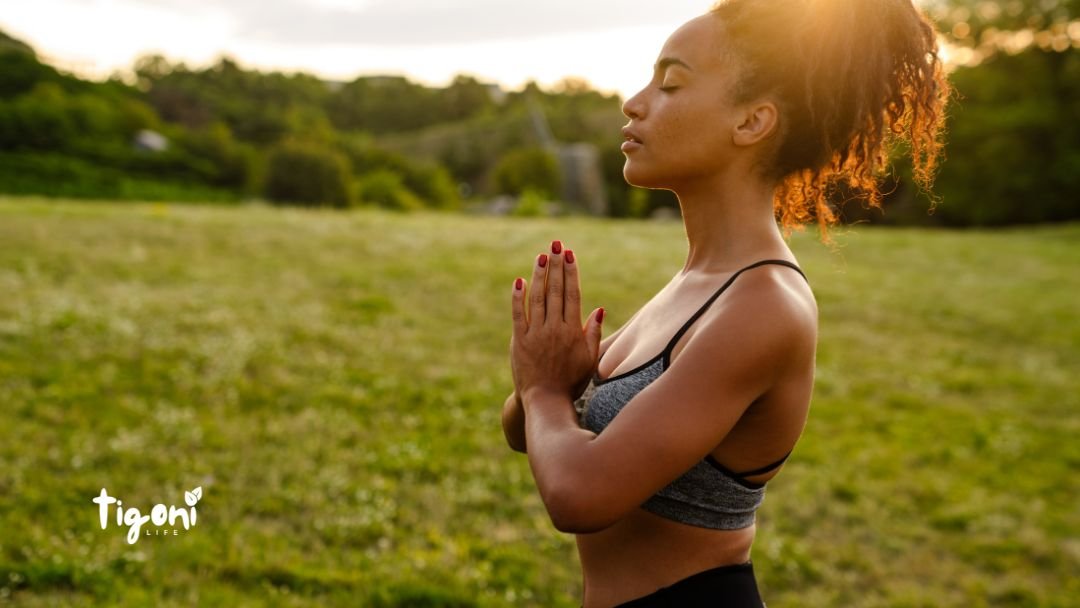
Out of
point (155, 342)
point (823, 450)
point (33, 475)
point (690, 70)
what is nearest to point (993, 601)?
point (823, 450)

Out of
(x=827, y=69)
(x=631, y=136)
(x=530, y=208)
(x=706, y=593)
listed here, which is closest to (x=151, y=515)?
(x=706, y=593)

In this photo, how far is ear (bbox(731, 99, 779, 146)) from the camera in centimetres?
194

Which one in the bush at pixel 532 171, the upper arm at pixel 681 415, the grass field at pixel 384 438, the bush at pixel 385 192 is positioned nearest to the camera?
the upper arm at pixel 681 415

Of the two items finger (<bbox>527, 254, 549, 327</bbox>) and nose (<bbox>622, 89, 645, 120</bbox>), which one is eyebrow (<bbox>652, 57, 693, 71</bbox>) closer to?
nose (<bbox>622, 89, 645, 120</bbox>)

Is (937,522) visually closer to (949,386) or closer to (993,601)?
(993,601)

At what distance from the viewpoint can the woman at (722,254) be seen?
→ 187cm

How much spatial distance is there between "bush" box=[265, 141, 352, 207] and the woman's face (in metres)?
38.5

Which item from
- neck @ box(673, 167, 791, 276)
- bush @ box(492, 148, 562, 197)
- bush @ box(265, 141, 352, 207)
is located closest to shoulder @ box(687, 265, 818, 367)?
neck @ box(673, 167, 791, 276)

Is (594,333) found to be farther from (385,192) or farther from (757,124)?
(385,192)

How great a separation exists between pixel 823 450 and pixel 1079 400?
4.69m

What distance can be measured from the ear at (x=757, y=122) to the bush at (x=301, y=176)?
3865 centimetres

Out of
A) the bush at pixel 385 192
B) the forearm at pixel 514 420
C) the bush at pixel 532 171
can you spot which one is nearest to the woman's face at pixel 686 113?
the forearm at pixel 514 420

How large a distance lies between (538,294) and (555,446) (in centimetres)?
38

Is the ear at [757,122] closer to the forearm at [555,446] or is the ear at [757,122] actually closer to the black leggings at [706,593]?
the forearm at [555,446]
